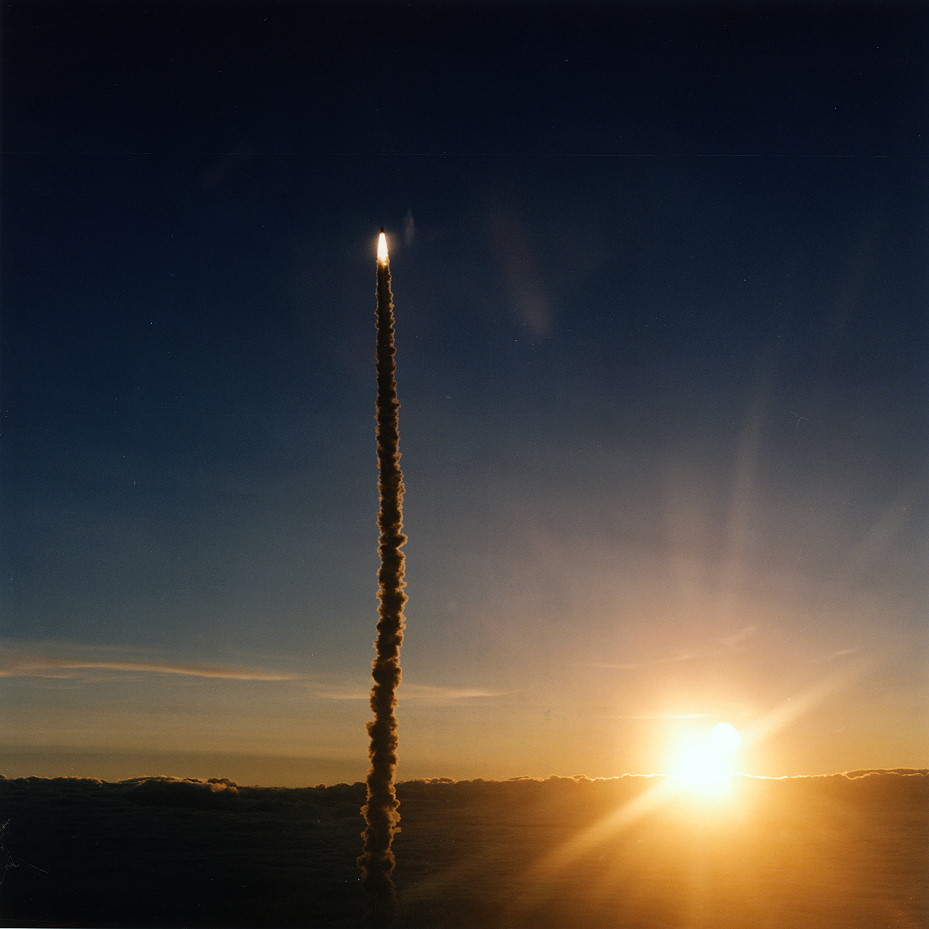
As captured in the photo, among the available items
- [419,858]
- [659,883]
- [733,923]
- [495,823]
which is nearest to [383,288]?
[733,923]

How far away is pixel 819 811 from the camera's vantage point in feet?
407

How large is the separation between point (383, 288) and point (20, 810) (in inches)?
4538

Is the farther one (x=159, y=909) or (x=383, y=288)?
(x=159, y=909)

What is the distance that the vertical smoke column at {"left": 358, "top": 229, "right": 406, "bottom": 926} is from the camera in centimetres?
3709

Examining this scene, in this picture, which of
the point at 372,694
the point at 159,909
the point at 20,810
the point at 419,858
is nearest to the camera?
the point at 372,694

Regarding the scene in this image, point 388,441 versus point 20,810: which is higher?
point 388,441

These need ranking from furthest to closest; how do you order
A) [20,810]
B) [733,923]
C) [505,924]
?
[20,810], [505,924], [733,923]

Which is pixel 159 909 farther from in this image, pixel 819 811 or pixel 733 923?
pixel 819 811

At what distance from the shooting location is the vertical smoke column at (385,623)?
37.1m

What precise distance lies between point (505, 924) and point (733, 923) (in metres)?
17.6

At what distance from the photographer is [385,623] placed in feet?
122

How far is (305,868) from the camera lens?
84.1 metres

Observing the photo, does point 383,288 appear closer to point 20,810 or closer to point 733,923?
point 733,923

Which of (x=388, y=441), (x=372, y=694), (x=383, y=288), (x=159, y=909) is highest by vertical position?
(x=383, y=288)
